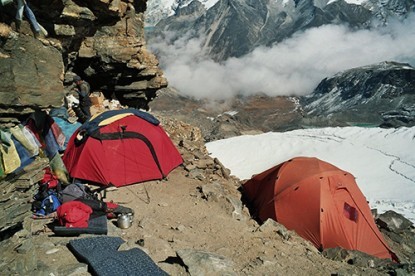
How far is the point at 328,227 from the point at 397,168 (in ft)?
50.5

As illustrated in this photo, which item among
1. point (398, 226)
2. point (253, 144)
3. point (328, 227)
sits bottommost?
point (253, 144)

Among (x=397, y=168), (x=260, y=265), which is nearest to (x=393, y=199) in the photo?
(x=397, y=168)

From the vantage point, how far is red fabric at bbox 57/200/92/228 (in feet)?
Result: 26.0

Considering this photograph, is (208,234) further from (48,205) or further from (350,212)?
(350,212)

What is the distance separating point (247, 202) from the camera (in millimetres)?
13266

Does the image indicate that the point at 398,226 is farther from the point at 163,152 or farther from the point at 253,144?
the point at 253,144

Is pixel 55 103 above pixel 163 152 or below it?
above

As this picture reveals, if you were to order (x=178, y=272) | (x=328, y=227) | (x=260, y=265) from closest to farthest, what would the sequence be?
(x=178, y=272), (x=260, y=265), (x=328, y=227)

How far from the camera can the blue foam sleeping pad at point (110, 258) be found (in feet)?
20.7

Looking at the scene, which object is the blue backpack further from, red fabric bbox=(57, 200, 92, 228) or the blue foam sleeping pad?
the blue foam sleeping pad

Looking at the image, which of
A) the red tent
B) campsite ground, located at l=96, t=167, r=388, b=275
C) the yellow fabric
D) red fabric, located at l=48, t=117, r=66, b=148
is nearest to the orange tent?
campsite ground, located at l=96, t=167, r=388, b=275

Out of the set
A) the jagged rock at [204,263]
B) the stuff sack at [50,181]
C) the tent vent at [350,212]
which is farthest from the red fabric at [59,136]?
the tent vent at [350,212]

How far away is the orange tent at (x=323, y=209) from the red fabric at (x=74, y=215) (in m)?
5.42

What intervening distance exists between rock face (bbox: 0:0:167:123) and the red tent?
172 centimetres
